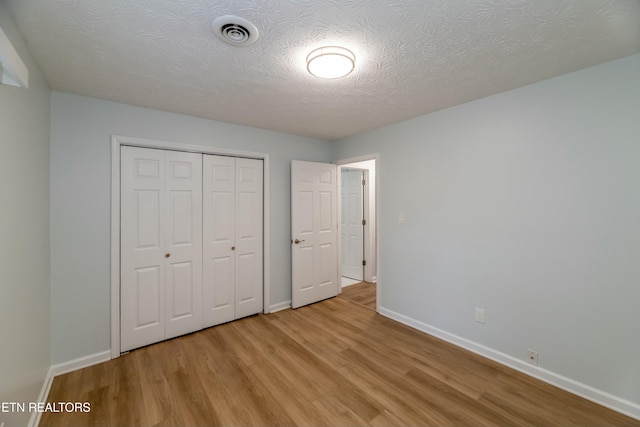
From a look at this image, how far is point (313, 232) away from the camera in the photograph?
12.1 feet

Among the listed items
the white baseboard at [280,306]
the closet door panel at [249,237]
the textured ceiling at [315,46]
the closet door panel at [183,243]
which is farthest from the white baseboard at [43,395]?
the textured ceiling at [315,46]

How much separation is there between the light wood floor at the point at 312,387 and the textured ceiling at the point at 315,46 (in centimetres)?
237

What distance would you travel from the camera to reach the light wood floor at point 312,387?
1685 mm

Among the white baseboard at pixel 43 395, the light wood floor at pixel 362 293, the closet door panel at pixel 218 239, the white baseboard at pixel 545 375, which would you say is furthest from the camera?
the light wood floor at pixel 362 293

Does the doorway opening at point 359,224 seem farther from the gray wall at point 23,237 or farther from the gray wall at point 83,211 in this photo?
the gray wall at point 23,237

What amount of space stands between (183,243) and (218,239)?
1.22 ft

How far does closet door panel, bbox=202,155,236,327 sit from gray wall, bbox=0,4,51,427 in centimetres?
125

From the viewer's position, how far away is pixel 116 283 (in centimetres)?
240

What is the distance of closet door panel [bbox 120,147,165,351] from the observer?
2473mm

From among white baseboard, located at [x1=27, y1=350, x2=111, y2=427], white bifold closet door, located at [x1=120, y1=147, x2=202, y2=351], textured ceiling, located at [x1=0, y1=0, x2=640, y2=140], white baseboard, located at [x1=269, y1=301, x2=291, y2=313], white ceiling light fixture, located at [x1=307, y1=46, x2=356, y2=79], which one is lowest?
white baseboard, located at [x1=27, y1=350, x2=111, y2=427]

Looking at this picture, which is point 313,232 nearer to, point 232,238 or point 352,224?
point 232,238

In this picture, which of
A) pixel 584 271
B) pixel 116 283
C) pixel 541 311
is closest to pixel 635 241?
pixel 584 271

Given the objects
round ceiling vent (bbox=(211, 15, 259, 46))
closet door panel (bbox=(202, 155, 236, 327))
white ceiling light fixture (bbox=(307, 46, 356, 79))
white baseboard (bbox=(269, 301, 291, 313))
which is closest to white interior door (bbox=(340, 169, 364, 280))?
white baseboard (bbox=(269, 301, 291, 313))

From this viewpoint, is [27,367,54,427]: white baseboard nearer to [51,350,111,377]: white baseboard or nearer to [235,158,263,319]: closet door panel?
[51,350,111,377]: white baseboard
